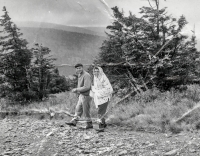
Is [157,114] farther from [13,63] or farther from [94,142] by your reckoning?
[13,63]

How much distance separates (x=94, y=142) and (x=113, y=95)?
6602 mm

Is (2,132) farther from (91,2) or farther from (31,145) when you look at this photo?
(91,2)

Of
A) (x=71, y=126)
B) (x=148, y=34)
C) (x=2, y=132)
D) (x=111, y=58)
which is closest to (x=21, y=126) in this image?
(x=2, y=132)

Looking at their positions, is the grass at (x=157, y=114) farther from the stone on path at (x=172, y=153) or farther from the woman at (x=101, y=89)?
the stone on path at (x=172, y=153)

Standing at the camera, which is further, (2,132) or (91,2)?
(91,2)

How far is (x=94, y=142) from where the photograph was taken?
575cm

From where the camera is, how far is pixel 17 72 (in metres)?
13.8

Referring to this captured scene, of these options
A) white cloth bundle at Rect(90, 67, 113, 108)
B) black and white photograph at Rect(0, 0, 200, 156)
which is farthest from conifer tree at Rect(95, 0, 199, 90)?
white cloth bundle at Rect(90, 67, 113, 108)

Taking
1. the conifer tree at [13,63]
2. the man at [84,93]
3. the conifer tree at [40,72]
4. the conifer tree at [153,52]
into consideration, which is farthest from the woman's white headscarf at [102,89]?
the conifer tree at [13,63]

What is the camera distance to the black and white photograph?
18.2 feet

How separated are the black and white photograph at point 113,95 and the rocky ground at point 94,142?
0.06 ft

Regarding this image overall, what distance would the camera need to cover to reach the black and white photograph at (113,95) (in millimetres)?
5539

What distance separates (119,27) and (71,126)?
7351 mm

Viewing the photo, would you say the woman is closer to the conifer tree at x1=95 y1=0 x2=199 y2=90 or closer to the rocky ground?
the rocky ground
